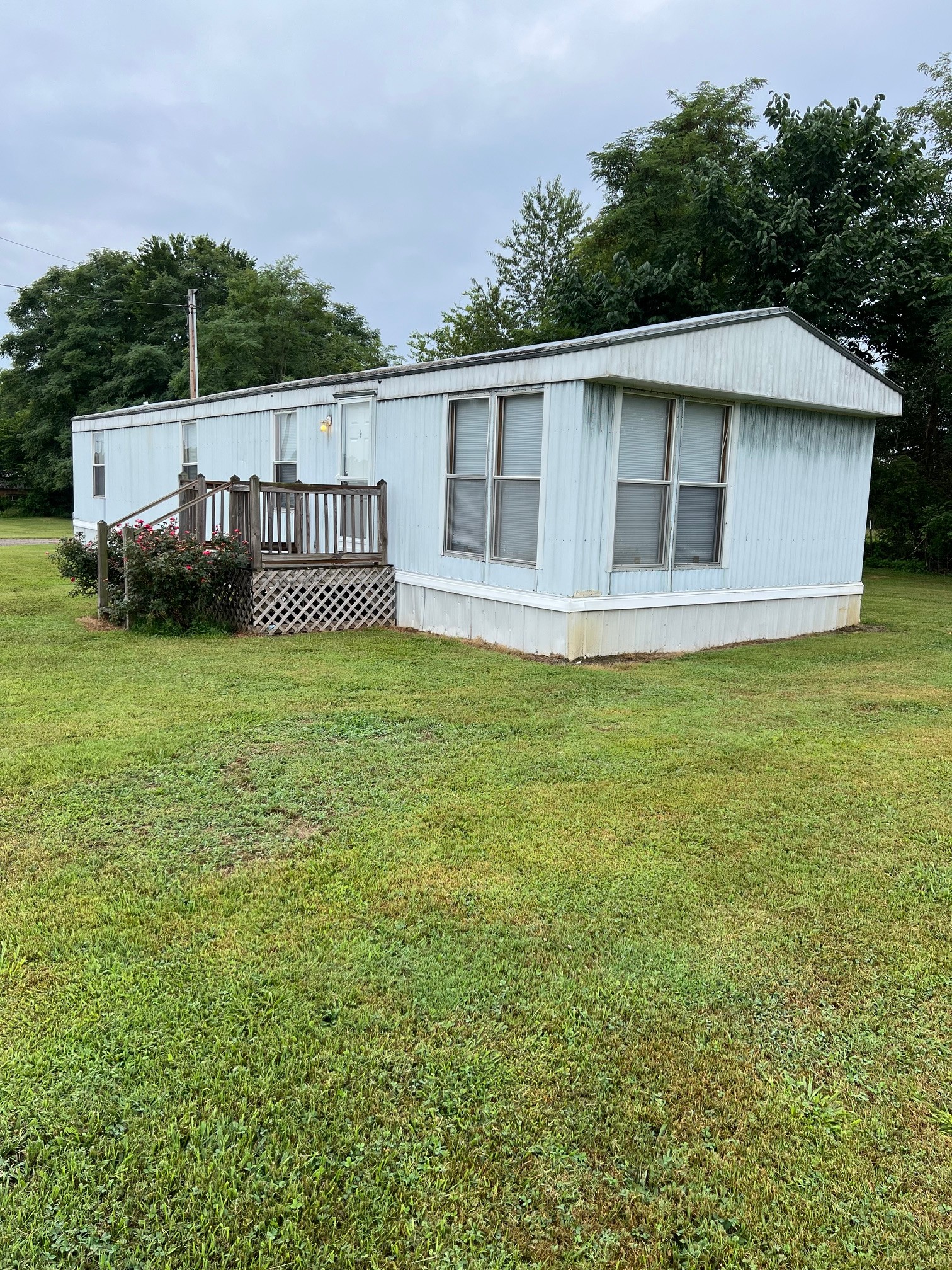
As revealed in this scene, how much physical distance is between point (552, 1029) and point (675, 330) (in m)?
6.21

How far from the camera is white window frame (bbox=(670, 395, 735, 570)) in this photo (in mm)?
7848

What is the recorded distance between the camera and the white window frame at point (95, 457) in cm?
1631

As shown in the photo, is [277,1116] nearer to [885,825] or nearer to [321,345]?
[885,825]

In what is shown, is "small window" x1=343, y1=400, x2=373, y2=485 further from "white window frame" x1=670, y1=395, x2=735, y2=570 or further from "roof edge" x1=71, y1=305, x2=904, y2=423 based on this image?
"white window frame" x1=670, y1=395, x2=735, y2=570

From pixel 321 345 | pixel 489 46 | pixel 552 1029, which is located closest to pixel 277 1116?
pixel 552 1029

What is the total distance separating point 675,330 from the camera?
23.9 ft

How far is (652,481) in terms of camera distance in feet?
25.4

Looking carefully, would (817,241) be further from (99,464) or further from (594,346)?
(99,464)

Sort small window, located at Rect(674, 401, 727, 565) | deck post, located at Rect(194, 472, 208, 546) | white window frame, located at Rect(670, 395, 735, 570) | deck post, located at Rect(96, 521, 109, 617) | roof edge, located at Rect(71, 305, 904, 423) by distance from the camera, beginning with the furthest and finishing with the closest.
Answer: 1. deck post, located at Rect(194, 472, 208, 546)
2. deck post, located at Rect(96, 521, 109, 617)
3. small window, located at Rect(674, 401, 727, 565)
4. white window frame, located at Rect(670, 395, 735, 570)
5. roof edge, located at Rect(71, 305, 904, 423)

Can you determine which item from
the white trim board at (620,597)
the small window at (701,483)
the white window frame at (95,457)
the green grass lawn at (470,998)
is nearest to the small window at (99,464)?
the white window frame at (95,457)

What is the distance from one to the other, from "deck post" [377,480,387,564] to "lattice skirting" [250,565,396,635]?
15 centimetres

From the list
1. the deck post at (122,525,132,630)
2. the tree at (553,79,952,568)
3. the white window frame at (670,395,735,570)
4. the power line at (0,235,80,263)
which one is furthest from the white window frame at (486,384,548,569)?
the power line at (0,235,80,263)

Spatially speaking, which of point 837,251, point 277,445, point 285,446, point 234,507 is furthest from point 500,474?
point 837,251

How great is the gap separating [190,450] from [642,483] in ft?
27.4
